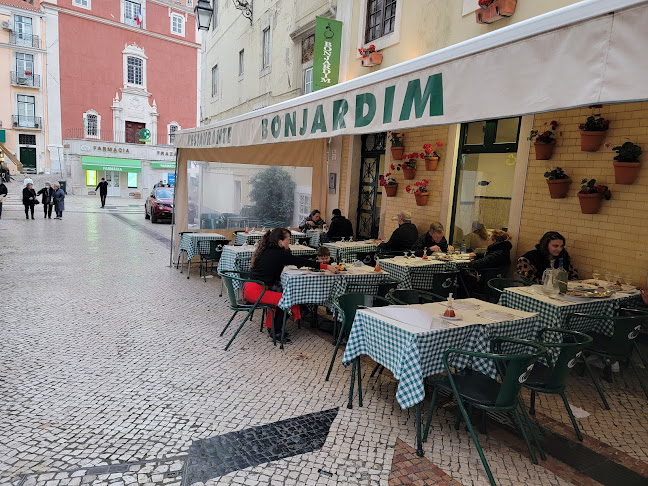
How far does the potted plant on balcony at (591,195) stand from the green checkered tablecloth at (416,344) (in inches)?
109

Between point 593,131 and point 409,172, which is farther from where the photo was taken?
point 409,172

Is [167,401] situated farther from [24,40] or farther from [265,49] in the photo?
[24,40]

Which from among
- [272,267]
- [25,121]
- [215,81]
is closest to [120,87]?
[25,121]

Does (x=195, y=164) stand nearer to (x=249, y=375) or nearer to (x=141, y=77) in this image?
(x=249, y=375)

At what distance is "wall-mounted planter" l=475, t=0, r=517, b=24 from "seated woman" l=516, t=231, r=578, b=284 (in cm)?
350

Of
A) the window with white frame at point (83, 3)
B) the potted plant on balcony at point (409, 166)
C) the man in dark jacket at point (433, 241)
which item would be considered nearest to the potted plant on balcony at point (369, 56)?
the potted plant on balcony at point (409, 166)

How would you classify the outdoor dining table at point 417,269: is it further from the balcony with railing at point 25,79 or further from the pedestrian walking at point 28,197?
the balcony with railing at point 25,79

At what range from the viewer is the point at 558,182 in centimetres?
626

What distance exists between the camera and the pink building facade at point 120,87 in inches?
1278

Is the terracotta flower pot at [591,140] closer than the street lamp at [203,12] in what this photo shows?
Yes

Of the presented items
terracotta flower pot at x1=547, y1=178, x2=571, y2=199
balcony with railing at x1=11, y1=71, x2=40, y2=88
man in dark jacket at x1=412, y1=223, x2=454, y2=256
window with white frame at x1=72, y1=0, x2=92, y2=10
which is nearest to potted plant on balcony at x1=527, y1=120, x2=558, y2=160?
terracotta flower pot at x1=547, y1=178, x2=571, y2=199

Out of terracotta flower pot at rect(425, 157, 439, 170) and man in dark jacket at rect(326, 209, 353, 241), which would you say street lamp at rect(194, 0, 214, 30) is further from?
terracotta flower pot at rect(425, 157, 439, 170)

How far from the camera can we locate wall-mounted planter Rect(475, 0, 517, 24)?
22.3 ft

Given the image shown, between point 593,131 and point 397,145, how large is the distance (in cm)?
418
